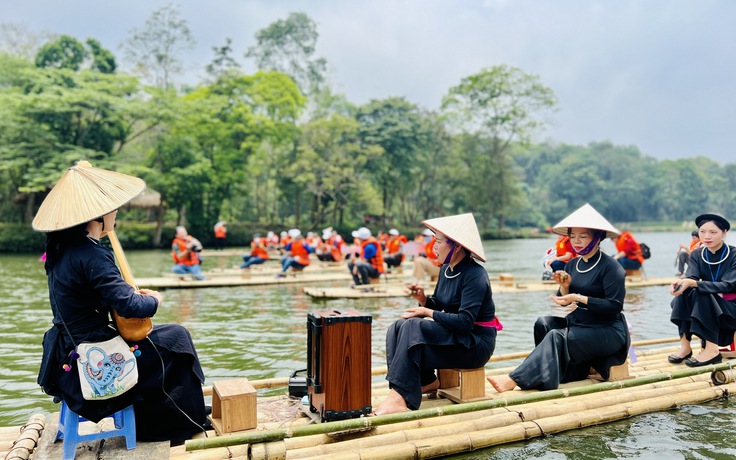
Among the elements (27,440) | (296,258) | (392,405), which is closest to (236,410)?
(392,405)

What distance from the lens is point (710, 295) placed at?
6344 mm

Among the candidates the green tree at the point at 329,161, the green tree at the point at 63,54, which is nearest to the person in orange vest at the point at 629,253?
the green tree at the point at 329,161

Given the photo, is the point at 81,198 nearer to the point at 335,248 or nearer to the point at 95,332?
the point at 95,332

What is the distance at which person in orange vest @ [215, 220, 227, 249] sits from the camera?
29688 millimetres

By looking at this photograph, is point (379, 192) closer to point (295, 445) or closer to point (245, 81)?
point (245, 81)

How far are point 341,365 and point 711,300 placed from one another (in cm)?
428

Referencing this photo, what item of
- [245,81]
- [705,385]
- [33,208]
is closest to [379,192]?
[245,81]

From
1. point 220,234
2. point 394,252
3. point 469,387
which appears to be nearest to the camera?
point 469,387

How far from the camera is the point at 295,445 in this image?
4.07m

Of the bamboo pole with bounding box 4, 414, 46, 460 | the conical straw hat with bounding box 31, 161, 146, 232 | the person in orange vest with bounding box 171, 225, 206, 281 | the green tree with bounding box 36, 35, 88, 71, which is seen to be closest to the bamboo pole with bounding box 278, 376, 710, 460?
the bamboo pole with bounding box 4, 414, 46, 460

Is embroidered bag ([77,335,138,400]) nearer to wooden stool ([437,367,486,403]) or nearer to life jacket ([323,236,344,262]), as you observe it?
wooden stool ([437,367,486,403])

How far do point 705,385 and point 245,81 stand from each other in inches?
1340

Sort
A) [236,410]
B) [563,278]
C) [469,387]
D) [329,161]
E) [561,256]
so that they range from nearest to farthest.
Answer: [236,410] < [469,387] < [563,278] < [561,256] < [329,161]

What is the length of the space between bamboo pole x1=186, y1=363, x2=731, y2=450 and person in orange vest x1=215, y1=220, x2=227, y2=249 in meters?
26.1
